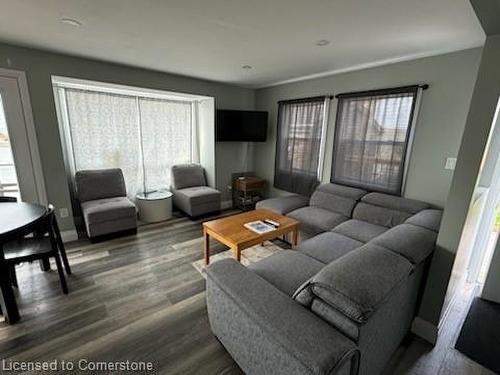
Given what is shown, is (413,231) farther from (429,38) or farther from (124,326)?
(124,326)

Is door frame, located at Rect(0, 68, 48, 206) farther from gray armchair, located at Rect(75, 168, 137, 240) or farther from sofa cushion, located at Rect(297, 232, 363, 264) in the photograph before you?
sofa cushion, located at Rect(297, 232, 363, 264)

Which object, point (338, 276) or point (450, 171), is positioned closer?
point (338, 276)

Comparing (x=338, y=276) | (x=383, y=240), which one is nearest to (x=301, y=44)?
(x=383, y=240)

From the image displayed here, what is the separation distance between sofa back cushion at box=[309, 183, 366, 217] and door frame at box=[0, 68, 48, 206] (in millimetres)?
3640

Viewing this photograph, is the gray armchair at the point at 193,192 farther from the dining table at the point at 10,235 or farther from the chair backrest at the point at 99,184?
the dining table at the point at 10,235

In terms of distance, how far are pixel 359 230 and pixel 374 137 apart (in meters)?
1.30

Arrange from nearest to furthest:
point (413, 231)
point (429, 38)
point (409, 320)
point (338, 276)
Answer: point (338, 276), point (409, 320), point (413, 231), point (429, 38)

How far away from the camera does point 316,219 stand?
296cm

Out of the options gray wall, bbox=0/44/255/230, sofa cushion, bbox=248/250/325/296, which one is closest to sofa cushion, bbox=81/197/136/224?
gray wall, bbox=0/44/255/230

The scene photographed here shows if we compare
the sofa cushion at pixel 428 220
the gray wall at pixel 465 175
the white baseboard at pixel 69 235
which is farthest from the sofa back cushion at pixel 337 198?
the white baseboard at pixel 69 235

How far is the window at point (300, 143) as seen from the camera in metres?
3.71

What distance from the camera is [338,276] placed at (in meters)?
1.20

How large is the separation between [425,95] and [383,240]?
6.38 feet

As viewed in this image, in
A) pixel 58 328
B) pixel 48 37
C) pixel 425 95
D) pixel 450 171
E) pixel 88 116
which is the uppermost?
pixel 48 37
